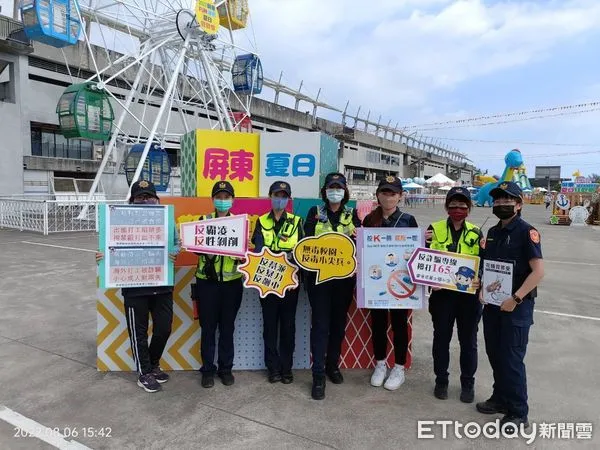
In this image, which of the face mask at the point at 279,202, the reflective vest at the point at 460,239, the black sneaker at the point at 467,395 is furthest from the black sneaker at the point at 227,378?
the reflective vest at the point at 460,239

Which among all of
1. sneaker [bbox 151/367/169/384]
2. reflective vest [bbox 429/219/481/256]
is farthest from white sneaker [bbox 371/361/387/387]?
sneaker [bbox 151/367/169/384]

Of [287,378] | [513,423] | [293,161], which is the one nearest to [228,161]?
[293,161]

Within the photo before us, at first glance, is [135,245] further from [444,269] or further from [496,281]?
[496,281]

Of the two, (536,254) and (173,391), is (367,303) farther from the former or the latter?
(173,391)

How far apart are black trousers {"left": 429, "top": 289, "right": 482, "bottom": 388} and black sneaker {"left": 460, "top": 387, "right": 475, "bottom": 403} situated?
0.10ft

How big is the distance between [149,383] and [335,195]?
209cm

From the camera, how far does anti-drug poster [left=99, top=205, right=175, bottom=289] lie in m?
3.26

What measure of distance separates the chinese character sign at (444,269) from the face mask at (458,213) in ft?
0.96

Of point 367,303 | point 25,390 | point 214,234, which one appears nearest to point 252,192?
point 214,234

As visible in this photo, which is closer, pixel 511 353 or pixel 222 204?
pixel 511 353

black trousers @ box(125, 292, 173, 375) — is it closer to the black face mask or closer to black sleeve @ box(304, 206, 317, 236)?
black sleeve @ box(304, 206, 317, 236)

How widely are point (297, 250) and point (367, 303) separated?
69 centimetres

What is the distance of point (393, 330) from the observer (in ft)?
11.9

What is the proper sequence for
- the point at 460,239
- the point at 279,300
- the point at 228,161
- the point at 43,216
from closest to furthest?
the point at 460,239
the point at 279,300
the point at 228,161
the point at 43,216
